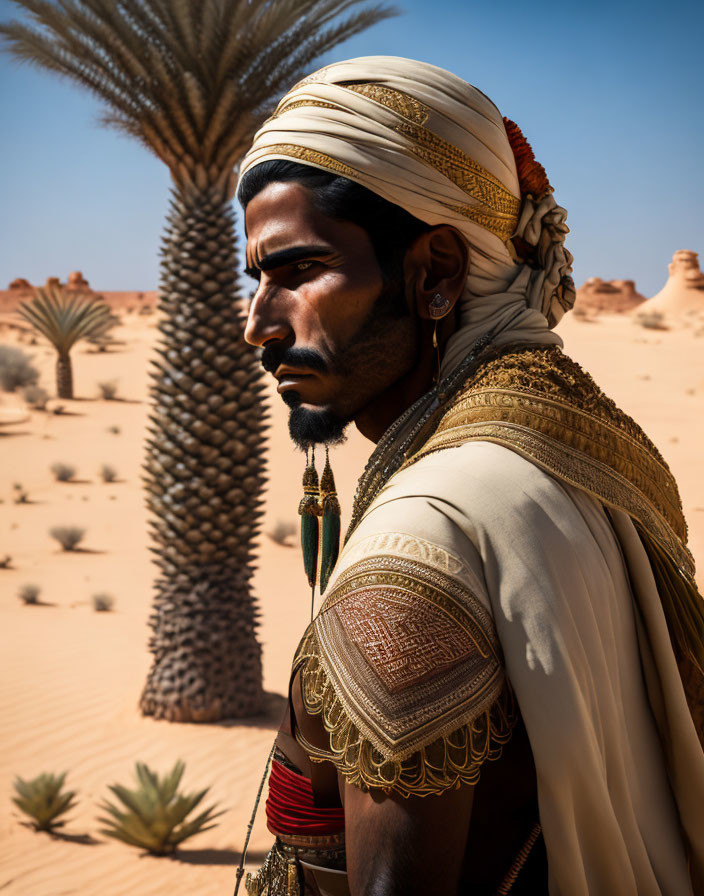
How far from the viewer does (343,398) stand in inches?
69.3

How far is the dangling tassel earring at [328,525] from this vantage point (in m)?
2.14

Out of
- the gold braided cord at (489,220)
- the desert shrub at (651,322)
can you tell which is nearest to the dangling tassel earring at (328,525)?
the gold braided cord at (489,220)

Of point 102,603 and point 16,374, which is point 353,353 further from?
point 16,374

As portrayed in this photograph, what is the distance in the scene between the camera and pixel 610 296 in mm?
62781

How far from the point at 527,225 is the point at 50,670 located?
33.6ft

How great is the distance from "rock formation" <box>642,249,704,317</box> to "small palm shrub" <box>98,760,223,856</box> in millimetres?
52775

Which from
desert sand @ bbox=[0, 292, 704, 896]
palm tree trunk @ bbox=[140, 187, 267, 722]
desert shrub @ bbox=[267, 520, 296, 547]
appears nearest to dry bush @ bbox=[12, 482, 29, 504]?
desert sand @ bbox=[0, 292, 704, 896]

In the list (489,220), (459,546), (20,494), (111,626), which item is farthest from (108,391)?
(459,546)

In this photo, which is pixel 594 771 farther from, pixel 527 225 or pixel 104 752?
pixel 104 752

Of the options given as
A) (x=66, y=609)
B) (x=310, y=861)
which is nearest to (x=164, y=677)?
(x=66, y=609)

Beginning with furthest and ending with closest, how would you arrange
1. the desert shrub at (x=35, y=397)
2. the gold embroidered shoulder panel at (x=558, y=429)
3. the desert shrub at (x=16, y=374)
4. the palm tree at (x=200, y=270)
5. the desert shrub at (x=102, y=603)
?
the desert shrub at (x=16, y=374) → the desert shrub at (x=35, y=397) → the desert shrub at (x=102, y=603) → the palm tree at (x=200, y=270) → the gold embroidered shoulder panel at (x=558, y=429)

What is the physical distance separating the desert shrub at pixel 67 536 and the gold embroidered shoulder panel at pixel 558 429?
56.9ft

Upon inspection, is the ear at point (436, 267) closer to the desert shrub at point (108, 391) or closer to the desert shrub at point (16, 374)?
the desert shrub at point (108, 391)

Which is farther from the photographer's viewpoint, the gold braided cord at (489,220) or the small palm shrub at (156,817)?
the small palm shrub at (156,817)
